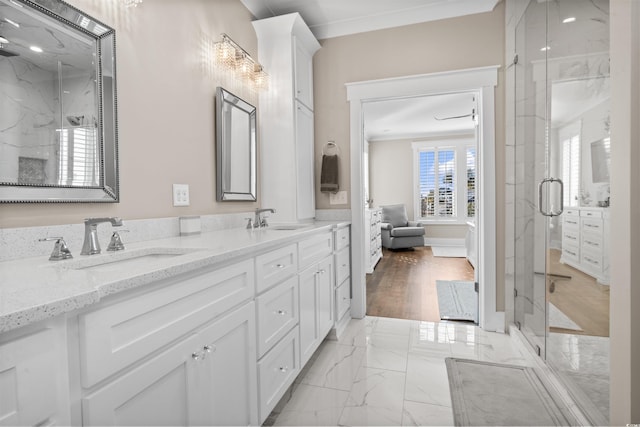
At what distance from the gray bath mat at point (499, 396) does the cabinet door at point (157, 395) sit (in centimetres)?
126

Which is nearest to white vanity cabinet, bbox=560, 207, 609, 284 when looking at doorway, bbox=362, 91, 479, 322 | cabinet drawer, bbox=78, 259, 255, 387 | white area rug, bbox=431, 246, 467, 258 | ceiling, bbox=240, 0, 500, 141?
cabinet drawer, bbox=78, 259, 255, 387

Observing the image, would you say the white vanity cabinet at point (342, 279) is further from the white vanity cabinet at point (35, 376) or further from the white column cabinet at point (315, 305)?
the white vanity cabinet at point (35, 376)

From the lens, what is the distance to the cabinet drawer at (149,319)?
2.29 ft

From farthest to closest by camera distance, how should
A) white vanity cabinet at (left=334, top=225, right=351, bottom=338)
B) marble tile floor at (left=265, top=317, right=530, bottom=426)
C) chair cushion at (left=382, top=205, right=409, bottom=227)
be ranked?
1. chair cushion at (left=382, top=205, right=409, bottom=227)
2. white vanity cabinet at (left=334, top=225, right=351, bottom=338)
3. marble tile floor at (left=265, top=317, right=530, bottom=426)

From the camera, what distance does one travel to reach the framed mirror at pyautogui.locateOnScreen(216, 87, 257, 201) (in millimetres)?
2119

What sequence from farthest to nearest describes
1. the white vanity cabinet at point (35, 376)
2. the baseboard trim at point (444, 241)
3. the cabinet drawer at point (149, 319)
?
the baseboard trim at point (444, 241), the cabinet drawer at point (149, 319), the white vanity cabinet at point (35, 376)

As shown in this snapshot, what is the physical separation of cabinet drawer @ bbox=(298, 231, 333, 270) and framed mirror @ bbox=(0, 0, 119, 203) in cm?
93

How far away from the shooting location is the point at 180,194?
5.86 ft

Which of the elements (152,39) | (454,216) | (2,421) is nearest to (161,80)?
(152,39)

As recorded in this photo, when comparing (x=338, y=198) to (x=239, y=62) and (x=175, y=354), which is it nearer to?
(x=239, y=62)

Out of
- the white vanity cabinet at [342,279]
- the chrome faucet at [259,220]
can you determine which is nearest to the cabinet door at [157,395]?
the chrome faucet at [259,220]

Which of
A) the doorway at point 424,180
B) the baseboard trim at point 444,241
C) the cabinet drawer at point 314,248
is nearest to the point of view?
the cabinet drawer at point 314,248

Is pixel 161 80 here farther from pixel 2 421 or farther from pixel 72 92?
pixel 2 421

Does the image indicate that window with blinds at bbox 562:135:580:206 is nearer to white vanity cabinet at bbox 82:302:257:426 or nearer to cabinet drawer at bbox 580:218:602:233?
cabinet drawer at bbox 580:218:602:233
